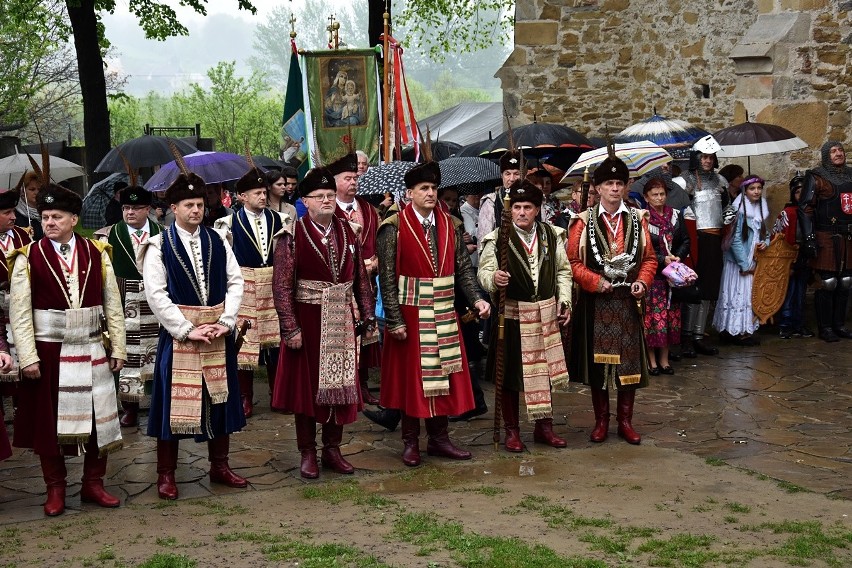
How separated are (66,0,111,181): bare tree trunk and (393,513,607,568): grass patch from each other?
12093 mm

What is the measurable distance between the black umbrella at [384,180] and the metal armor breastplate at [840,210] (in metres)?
4.89

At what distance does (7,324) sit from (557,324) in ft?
12.0

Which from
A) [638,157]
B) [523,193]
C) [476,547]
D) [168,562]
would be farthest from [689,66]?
[168,562]

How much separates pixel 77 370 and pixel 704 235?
22.0ft

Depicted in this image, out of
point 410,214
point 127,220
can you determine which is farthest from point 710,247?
point 127,220

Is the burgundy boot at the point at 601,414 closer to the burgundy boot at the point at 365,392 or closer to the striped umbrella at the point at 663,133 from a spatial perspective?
the burgundy boot at the point at 365,392

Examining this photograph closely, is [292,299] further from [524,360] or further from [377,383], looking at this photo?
[377,383]

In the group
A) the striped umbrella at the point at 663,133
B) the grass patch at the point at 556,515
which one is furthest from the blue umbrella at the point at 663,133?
the grass patch at the point at 556,515

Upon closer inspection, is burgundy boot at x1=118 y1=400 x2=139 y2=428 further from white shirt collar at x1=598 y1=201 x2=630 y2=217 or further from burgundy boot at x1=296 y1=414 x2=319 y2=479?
white shirt collar at x1=598 y1=201 x2=630 y2=217

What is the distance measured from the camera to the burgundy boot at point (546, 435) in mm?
7637

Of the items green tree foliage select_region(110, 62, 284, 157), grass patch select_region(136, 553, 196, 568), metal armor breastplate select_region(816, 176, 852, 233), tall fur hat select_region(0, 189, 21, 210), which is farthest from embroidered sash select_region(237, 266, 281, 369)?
green tree foliage select_region(110, 62, 284, 157)

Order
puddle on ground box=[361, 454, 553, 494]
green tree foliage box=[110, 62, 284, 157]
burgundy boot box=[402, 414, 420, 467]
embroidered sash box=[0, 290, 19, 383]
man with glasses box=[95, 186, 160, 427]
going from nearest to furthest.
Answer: embroidered sash box=[0, 290, 19, 383], puddle on ground box=[361, 454, 553, 494], burgundy boot box=[402, 414, 420, 467], man with glasses box=[95, 186, 160, 427], green tree foliage box=[110, 62, 284, 157]

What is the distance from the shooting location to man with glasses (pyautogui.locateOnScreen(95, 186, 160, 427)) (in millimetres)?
8344

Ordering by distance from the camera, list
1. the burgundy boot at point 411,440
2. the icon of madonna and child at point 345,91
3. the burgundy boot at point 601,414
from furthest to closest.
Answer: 1. the icon of madonna and child at point 345,91
2. the burgundy boot at point 601,414
3. the burgundy boot at point 411,440
